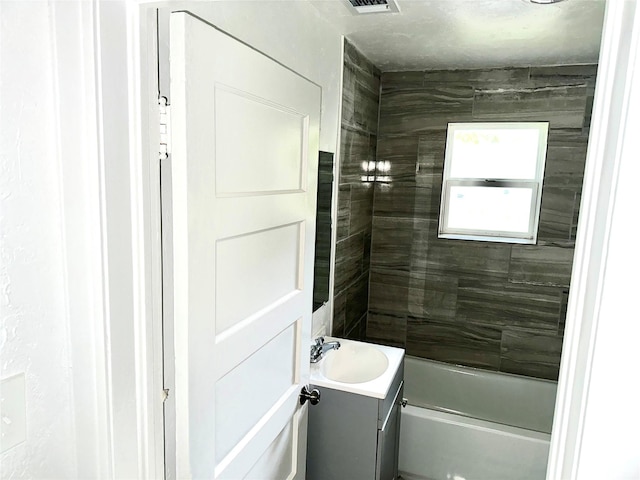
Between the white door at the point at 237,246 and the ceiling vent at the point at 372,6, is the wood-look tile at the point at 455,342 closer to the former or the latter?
the white door at the point at 237,246

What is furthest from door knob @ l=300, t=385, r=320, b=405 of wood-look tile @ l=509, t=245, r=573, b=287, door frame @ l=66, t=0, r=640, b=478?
wood-look tile @ l=509, t=245, r=573, b=287

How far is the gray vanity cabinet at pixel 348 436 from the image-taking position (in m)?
1.85

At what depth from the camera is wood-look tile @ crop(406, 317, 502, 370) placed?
122 inches

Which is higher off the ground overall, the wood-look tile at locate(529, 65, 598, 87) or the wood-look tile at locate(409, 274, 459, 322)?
the wood-look tile at locate(529, 65, 598, 87)

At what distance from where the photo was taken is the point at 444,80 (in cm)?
296

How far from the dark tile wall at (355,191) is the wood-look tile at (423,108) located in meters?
0.10

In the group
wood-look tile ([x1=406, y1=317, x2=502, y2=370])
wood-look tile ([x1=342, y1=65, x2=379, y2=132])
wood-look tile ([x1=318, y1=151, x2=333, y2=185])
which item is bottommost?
wood-look tile ([x1=406, y1=317, x2=502, y2=370])

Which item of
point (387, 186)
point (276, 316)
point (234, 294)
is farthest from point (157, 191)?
point (387, 186)

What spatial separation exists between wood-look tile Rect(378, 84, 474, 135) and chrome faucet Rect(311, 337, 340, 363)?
167cm

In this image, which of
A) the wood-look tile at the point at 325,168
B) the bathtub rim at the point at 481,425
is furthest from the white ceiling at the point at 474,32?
the bathtub rim at the point at 481,425

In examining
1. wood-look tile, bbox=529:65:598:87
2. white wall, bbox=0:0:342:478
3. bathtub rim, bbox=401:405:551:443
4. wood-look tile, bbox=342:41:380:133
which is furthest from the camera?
wood-look tile, bbox=529:65:598:87

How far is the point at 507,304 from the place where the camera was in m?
3.02

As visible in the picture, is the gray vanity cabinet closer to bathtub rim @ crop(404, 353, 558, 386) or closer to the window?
bathtub rim @ crop(404, 353, 558, 386)

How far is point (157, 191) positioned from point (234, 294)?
38 cm
